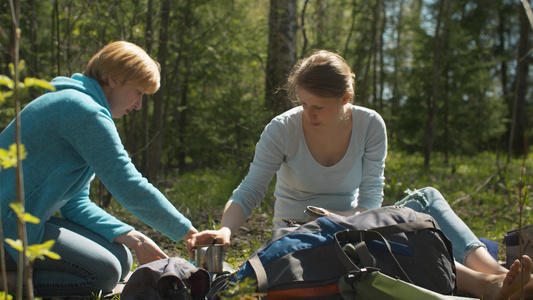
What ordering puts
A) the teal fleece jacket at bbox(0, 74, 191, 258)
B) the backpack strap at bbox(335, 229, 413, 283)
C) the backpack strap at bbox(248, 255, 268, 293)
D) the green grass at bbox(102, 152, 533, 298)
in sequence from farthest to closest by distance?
the green grass at bbox(102, 152, 533, 298) → the teal fleece jacket at bbox(0, 74, 191, 258) → the backpack strap at bbox(335, 229, 413, 283) → the backpack strap at bbox(248, 255, 268, 293)

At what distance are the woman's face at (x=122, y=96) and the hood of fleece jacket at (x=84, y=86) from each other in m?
0.07

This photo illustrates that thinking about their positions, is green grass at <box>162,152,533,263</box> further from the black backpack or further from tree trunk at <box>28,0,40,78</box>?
tree trunk at <box>28,0,40,78</box>

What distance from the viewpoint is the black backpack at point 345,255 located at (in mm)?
1859

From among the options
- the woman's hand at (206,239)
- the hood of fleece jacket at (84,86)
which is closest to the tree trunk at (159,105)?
the hood of fleece jacket at (84,86)

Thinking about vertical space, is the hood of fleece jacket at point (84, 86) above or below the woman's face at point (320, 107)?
above

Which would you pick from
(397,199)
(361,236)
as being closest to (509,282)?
(361,236)

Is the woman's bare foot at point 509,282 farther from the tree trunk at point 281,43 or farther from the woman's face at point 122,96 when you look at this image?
the tree trunk at point 281,43

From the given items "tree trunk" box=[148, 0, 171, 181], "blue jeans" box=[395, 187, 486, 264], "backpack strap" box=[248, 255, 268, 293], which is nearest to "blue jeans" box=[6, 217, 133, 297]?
"backpack strap" box=[248, 255, 268, 293]

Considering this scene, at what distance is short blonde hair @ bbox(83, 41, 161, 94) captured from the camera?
244 cm

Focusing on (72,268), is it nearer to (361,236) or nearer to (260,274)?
(260,274)

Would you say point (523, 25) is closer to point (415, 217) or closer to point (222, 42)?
point (222, 42)

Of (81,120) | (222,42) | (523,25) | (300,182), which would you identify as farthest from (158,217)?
(523,25)

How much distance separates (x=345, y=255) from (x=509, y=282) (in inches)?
28.2

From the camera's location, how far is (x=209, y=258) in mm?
2117
